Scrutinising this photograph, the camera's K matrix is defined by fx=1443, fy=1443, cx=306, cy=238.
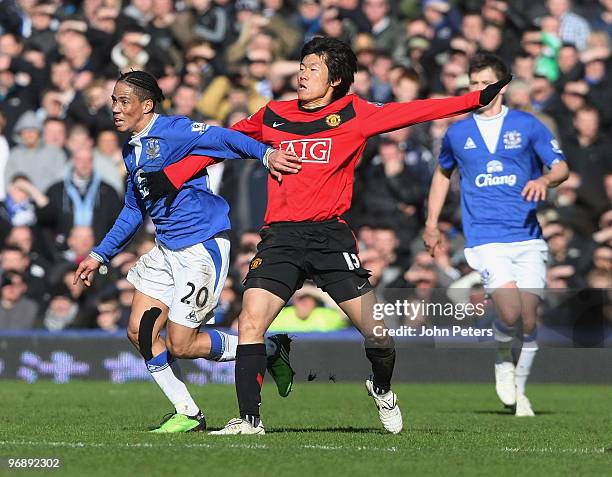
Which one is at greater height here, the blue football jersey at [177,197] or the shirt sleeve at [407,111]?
the shirt sleeve at [407,111]

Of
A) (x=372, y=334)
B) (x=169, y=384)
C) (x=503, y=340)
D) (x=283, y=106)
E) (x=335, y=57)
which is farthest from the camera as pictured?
(x=503, y=340)

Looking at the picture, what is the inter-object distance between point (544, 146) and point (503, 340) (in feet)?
5.64

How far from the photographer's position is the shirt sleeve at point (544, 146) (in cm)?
1197

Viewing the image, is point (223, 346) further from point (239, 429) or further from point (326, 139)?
point (326, 139)

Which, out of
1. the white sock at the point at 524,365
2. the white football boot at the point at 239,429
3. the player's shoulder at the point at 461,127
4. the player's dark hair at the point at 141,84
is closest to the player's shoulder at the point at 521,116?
the player's shoulder at the point at 461,127

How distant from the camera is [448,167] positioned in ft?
41.1

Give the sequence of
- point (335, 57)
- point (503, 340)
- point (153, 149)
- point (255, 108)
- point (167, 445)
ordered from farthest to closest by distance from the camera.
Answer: point (255, 108)
point (503, 340)
point (153, 149)
point (335, 57)
point (167, 445)

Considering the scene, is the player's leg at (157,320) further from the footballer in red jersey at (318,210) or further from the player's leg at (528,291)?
the player's leg at (528,291)

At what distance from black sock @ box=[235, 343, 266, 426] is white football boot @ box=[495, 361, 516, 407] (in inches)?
150

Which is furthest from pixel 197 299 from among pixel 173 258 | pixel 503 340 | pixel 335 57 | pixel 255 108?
pixel 255 108

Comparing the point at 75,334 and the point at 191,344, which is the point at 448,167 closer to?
the point at 191,344

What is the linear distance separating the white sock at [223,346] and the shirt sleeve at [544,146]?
3301 millimetres

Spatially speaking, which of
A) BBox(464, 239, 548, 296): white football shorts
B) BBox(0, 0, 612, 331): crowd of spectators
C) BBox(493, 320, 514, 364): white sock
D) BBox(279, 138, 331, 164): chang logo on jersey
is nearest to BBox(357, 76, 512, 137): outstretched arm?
BBox(279, 138, 331, 164): chang logo on jersey

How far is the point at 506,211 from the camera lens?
12258 millimetres
